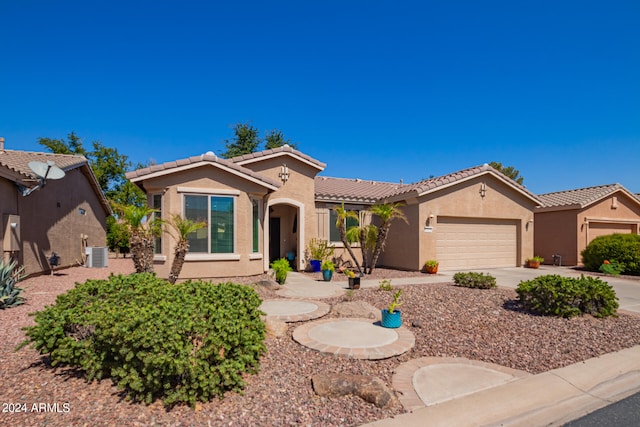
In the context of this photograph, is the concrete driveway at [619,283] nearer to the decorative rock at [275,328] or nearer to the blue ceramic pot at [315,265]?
the blue ceramic pot at [315,265]

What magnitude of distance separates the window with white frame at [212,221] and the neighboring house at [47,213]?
17.7ft

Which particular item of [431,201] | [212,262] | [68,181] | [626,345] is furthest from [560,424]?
[68,181]

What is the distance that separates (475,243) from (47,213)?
18.0 metres

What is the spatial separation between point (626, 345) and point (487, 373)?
3126 mm

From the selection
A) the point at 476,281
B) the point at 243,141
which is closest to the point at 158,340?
the point at 476,281

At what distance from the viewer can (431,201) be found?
48.3 feet

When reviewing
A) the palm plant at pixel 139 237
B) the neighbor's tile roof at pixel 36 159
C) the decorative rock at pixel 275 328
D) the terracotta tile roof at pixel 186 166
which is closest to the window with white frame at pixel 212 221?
the terracotta tile roof at pixel 186 166

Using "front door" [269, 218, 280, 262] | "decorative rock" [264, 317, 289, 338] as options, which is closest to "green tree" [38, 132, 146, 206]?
"front door" [269, 218, 280, 262]

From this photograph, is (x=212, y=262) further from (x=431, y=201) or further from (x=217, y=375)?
(x=431, y=201)

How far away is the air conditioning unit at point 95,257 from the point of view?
1653cm

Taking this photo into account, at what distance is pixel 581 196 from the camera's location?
18844 millimetres

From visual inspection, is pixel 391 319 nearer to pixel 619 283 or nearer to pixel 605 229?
pixel 619 283

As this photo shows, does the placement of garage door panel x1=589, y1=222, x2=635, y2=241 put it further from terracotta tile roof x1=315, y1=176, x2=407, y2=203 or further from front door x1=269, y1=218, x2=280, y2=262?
front door x1=269, y1=218, x2=280, y2=262

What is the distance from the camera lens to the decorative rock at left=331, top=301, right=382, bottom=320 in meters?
7.14
